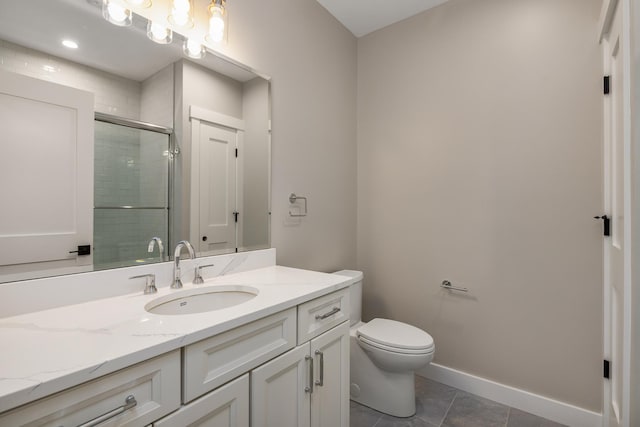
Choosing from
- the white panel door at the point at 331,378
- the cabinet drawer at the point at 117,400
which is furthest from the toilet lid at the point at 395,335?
the cabinet drawer at the point at 117,400

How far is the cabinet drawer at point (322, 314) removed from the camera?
1.14 metres

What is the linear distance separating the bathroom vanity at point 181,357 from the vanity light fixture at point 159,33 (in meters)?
0.96

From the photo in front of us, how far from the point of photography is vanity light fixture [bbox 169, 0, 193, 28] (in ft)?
4.20

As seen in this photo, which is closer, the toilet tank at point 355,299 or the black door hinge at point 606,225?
the black door hinge at point 606,225

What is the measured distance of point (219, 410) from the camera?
2.80 feet

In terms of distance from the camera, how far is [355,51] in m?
2.52

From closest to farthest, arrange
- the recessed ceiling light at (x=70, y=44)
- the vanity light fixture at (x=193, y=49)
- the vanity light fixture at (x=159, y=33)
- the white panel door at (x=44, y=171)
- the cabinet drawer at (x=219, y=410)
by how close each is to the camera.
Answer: the cabinet drawer at (x=219, y=410) < the white panel door at (x=44, y=171) < the recessed ceiling light at (x=70, y=44) < the vanity light fixture at (x=159, y=33) < the vanity light fixture at (x=193, y=49)

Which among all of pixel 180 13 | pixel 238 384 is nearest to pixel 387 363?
pixel 238 384

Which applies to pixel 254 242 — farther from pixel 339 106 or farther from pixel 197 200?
pixel 339 106

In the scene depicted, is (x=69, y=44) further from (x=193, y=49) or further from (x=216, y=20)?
(x=216, y=20)

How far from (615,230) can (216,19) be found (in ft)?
6.72

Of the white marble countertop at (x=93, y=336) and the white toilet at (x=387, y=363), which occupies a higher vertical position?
the white marble countertop at (x=93, y=336)

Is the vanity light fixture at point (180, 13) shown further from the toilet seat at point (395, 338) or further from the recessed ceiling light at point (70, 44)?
the toilet seat at point (395, 338)

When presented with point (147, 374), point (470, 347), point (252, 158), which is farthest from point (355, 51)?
point (147, 374)
